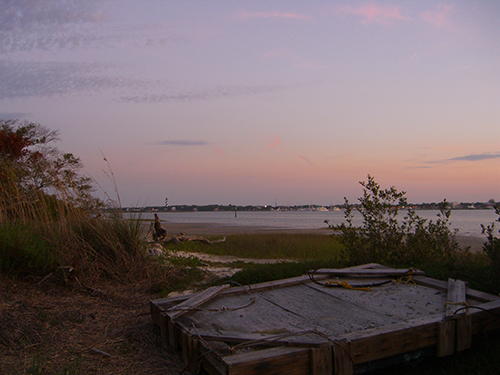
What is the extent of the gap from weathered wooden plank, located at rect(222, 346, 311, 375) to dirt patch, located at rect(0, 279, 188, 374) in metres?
1.11

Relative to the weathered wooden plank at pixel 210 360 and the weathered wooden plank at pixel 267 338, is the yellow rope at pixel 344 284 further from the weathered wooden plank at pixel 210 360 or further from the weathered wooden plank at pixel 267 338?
the weathered wooden plank at pixel 210 360

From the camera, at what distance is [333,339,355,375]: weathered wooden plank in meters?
3.08

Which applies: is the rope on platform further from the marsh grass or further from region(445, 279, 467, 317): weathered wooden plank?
the marsh grass

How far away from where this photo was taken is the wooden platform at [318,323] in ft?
9.95

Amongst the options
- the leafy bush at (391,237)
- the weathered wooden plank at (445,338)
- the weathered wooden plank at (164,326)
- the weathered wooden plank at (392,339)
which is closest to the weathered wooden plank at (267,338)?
the weathered wooden plank at (392,339)

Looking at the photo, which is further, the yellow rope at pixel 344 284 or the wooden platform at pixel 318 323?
the yellow rope at pixel 344 284

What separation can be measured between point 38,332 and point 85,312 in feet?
2.93

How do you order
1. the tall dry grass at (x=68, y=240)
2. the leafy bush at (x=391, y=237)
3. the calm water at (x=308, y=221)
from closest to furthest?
the tall dry grass at (x=68, y=240) < the leafy bush at (x=391, y=237) < the calm water at (x=308, y=221)

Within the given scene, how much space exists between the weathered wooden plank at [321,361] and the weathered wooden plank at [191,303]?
1.61 meters

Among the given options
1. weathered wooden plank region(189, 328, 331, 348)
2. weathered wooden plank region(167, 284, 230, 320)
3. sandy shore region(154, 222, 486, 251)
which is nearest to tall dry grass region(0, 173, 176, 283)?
weathered wooden plank region(167, 284, 230, 320)

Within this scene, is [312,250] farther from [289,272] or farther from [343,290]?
[343,290]

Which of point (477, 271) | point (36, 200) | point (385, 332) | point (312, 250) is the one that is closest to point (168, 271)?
point (36, 200)

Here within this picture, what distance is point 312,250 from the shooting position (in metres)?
14.3

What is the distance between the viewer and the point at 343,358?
10.2ft
